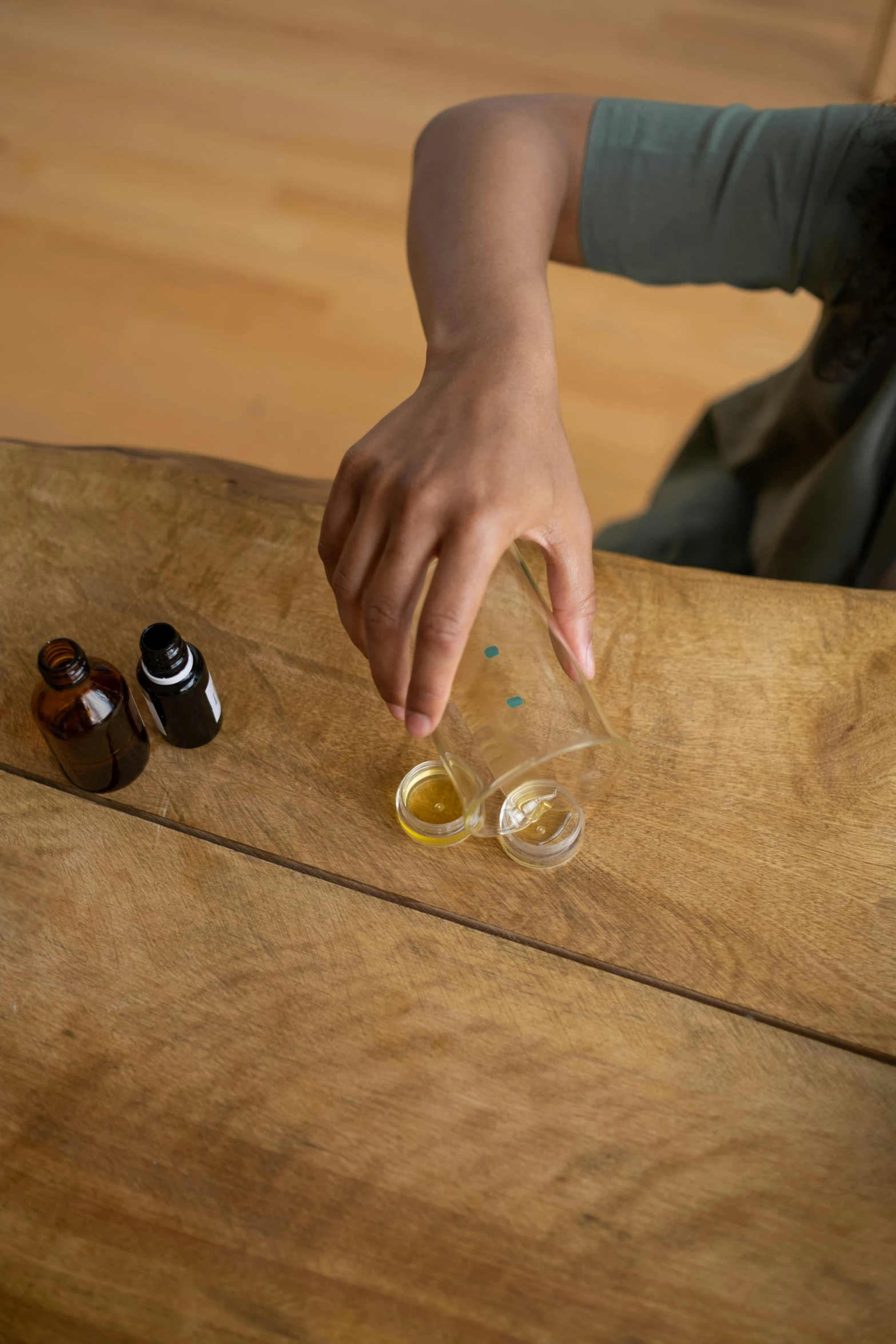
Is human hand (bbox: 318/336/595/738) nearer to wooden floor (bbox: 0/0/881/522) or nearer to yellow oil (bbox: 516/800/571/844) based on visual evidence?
yellow oil (bbox: 516/800/571/844)

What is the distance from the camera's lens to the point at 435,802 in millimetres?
780

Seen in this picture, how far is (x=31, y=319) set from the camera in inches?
89.2

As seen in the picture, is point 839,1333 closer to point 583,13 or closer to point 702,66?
point 702,66

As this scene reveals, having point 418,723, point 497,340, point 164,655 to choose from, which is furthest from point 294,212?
point 418,723

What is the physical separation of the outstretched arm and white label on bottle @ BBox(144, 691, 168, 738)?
167 millimetres

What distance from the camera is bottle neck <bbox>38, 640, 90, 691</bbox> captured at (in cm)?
72

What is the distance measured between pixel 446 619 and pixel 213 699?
0.78ft

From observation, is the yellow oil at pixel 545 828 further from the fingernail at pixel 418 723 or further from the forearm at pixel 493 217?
the forearm at pixel 493 217

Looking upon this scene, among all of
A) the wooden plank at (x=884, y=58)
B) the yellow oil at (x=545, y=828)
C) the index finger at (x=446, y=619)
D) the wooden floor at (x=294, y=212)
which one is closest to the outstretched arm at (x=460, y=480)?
the index finger at (x=446, y=619)

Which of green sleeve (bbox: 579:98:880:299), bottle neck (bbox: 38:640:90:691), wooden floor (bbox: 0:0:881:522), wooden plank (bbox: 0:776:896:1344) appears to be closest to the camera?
wooden plank (bbox: 0:776:896:1344)

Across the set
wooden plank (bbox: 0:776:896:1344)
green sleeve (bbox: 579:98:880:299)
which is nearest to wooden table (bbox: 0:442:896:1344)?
wooden plank (bbox: 0:776:896:1344)

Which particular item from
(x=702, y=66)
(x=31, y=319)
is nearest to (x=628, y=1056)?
(x=31, y=319)

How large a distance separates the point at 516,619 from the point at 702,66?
2.59m

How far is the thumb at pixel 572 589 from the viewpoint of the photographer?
732 mm
